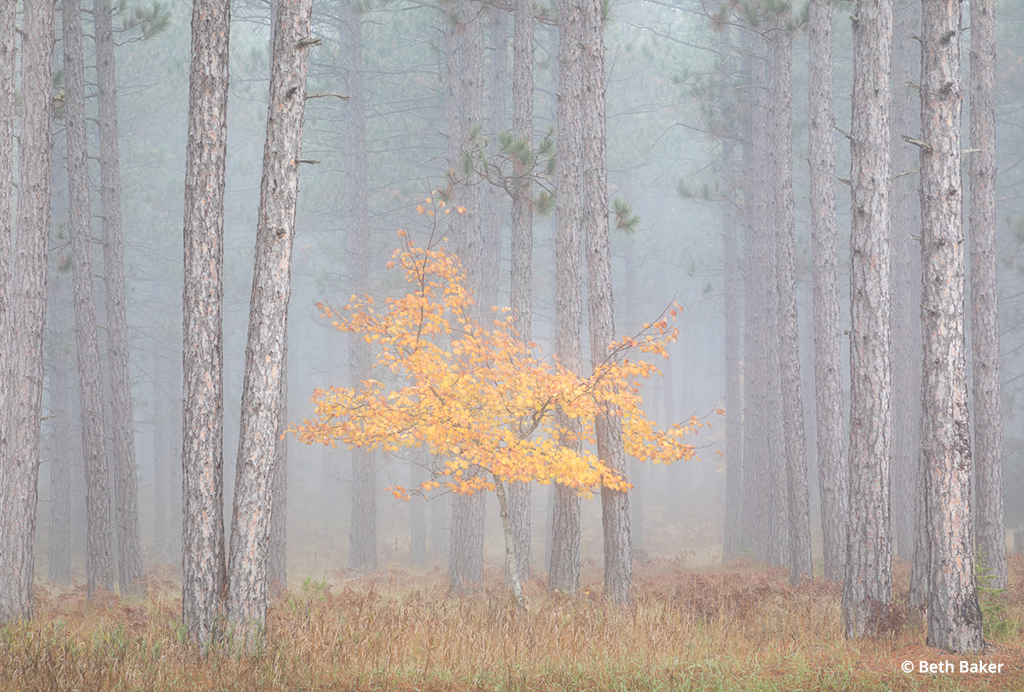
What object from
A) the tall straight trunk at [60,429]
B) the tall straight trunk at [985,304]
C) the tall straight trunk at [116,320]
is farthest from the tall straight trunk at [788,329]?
the tall straight trunk at [60,429]

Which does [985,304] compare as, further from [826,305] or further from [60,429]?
[60,429]

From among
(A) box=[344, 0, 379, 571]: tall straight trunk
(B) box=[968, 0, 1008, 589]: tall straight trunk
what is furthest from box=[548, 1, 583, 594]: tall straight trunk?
(A) box=[344, 0, 379, 571]: tall straight trunk

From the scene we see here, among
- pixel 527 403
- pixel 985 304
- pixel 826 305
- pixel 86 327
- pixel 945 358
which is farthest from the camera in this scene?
pixel 826 305

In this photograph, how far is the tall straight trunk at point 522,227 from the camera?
10266 mm

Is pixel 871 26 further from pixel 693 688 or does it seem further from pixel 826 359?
pixel 693 688

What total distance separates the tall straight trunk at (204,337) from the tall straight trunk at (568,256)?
13.7 ft

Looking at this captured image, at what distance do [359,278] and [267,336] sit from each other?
1060 centimetres

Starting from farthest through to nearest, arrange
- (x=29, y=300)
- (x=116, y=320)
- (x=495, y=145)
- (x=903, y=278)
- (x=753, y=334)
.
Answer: (x=753, y=334), (x=903, y=278), (x=495, y=145), (x=116, y=320), (x=29, y=300)

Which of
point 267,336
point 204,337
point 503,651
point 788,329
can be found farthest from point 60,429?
point 788,329

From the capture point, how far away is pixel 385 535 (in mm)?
23859

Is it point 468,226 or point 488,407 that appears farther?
point 468,226

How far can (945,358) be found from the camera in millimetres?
6816

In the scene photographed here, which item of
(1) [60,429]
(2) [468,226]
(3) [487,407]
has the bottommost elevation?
(1) [60,429]

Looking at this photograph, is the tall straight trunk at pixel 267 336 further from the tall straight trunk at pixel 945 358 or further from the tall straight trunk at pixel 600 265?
the tall straight trunk at pixel 945 358
